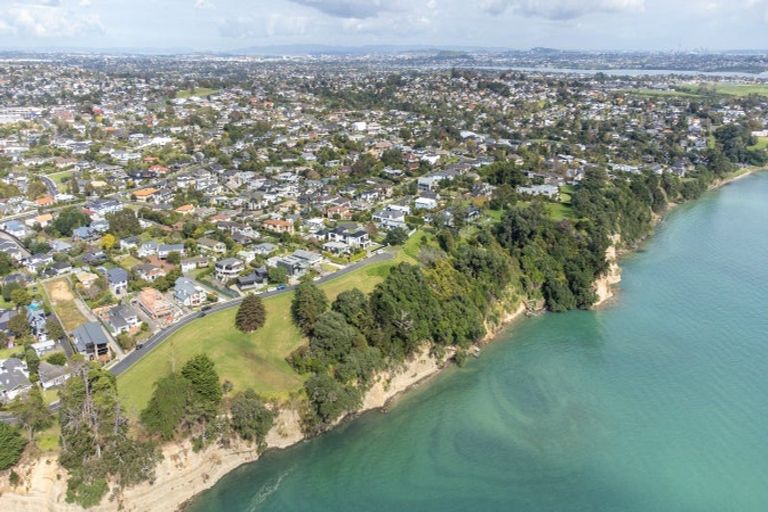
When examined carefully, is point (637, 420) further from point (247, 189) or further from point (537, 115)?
point (537, 115)

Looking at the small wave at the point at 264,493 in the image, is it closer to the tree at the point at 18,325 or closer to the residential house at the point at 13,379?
the residential house at the point at 13,379

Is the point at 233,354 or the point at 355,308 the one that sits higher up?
the point at 355,308

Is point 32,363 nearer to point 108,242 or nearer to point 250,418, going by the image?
point 250,418

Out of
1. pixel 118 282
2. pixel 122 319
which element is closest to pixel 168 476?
pixel 122 319

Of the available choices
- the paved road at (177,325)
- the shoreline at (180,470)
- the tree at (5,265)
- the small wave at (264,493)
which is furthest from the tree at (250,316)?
the tree at (5,265)

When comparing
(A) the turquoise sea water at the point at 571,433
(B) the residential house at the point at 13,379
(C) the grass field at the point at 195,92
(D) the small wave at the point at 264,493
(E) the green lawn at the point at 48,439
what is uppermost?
(C) the grass field at the point at 195,92

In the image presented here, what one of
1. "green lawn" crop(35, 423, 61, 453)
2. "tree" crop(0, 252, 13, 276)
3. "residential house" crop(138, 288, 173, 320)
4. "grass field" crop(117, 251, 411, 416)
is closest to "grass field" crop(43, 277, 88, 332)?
"residential house" crop(138, 288, 173, 320)

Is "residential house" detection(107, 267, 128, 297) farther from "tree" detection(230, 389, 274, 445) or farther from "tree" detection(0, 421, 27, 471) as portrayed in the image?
"tree" detection(230, 389, 274, 445)

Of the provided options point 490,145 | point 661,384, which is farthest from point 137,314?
point 490,145
